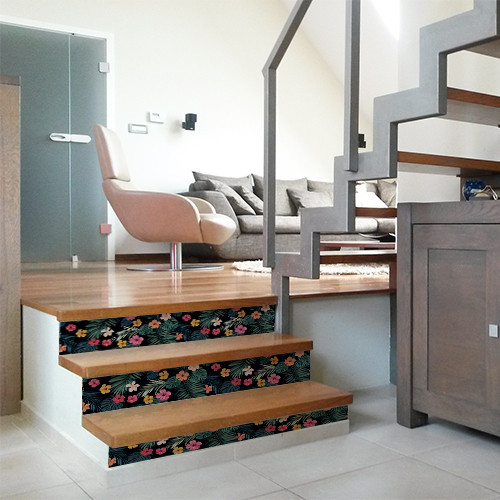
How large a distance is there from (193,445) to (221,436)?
0.10 meters

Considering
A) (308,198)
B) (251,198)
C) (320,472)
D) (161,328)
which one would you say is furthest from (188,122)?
(320,472)

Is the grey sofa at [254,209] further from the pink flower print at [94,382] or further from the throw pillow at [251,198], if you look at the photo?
the pink flower print at [94,382]

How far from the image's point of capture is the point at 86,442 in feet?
6.50

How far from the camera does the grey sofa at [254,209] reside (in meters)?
5.66

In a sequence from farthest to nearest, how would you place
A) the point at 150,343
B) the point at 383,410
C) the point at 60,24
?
the point at 60,24 → the point at 383,410 → the point at 150,343

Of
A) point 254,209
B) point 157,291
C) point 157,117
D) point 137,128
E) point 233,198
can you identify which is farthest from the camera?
point 157,117

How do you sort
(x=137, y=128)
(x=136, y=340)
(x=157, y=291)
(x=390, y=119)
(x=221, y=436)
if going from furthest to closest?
(x=137, y=128) < (x=157, y=291) < (x=136, y=340) < (x=390, y=119) < (x=221, y=436)

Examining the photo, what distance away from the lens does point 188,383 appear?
2.22 meters

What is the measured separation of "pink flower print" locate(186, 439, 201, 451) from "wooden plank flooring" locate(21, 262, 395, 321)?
1.82 feet

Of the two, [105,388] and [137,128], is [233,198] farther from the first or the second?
[105,388]

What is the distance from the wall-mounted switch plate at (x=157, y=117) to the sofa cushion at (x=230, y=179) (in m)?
0.64

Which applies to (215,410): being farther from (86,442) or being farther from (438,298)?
(438,298)

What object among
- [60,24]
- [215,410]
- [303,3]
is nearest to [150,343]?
[215,410]

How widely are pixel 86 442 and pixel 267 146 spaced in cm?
134
